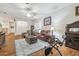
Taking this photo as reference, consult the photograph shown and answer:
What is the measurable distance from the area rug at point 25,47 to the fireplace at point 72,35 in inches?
19.7

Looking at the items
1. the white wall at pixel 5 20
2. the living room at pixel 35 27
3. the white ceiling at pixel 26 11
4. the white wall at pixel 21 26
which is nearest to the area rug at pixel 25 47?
the living room at pixel 35 27

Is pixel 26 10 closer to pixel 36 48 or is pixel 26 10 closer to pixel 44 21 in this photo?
pixel 44 21

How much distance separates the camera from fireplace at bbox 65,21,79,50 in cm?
200

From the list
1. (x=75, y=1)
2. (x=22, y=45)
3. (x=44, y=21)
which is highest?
(x=75, y=1)

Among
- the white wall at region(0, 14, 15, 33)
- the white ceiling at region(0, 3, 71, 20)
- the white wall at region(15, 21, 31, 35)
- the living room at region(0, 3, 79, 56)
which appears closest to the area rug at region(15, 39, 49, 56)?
the living room at region(0, 3, 79, 56)

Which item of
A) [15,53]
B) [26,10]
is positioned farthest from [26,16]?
[15,53]

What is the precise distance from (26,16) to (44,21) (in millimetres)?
358

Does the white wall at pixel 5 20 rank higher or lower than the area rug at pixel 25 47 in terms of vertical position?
higher

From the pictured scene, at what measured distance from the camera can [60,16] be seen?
6.63ft

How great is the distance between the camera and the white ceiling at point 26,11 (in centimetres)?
201

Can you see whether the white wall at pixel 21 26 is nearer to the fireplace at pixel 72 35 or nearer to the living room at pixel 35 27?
the living room at pixel 35 27

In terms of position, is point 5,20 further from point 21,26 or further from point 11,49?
point 11,49

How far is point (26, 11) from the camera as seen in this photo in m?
2.04

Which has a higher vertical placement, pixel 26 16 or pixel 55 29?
pixel 26 16
